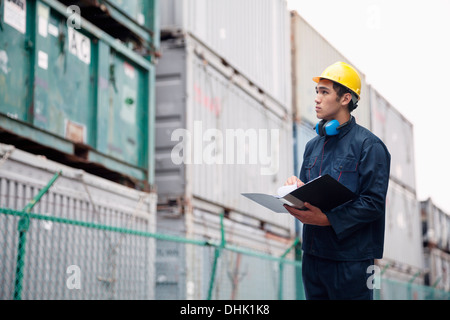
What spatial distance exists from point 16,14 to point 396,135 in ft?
54.1

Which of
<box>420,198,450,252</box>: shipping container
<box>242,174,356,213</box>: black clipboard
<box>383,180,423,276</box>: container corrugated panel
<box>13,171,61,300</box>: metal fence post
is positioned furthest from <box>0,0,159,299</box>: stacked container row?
<box>420,198,450,252</box>: shipping container

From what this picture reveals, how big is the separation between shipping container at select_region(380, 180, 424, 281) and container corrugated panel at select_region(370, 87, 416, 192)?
48 cm

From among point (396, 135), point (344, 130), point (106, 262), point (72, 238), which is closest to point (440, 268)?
point (396, 135)

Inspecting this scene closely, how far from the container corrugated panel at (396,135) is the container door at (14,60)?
13.5 metres

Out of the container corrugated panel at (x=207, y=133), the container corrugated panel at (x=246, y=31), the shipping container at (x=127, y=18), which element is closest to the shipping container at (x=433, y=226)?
the container corrugated panel at (x=246, y=31)

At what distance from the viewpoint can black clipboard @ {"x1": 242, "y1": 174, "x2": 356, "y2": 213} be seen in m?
2.90

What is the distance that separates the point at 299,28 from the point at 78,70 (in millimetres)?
8959

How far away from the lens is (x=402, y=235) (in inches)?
822

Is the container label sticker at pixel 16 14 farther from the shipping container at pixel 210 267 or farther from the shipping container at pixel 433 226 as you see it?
the shipping container at pixel 433 226

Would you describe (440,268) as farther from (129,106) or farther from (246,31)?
(129,106)

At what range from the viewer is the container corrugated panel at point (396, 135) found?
1962 centimetres

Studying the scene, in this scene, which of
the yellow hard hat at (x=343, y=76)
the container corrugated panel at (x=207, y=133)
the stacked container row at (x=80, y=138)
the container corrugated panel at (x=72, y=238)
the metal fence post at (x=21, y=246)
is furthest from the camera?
the container corrugated panel at (x=207, y=133)

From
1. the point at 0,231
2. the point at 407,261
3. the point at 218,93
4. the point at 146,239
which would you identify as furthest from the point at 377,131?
the point at 0,231

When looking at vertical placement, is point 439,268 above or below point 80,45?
below
